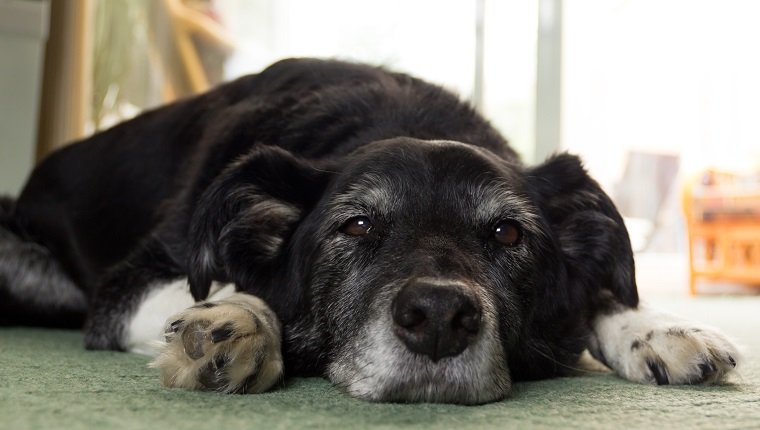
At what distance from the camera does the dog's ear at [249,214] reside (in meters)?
1.97

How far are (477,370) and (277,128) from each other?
1214 millimetres

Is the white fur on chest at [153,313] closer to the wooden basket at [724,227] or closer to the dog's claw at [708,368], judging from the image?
the dog's claw at [708,368]

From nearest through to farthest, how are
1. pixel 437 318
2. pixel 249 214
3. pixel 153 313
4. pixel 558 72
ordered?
pixel 437 318, pixel 249 214, pixel 153 313, pixel 558 72

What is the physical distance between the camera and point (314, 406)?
1411mm

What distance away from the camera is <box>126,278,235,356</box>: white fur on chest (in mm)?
2180

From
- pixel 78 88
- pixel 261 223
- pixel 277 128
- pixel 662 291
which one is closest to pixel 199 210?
pixel 261 223

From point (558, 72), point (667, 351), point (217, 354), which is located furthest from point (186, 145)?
point (558, 72)

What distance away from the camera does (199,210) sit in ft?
6.52

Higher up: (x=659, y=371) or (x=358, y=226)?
(x=358, y=226)

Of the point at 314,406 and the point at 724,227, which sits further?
the point at 724,227

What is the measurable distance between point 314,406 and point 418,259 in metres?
0.36

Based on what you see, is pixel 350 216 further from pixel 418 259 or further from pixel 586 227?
pixel 586 227

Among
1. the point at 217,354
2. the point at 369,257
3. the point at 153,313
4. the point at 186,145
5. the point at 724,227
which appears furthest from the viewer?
the point at 724,227

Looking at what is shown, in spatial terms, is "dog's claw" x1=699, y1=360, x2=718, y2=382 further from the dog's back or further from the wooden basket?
the wooden basket
